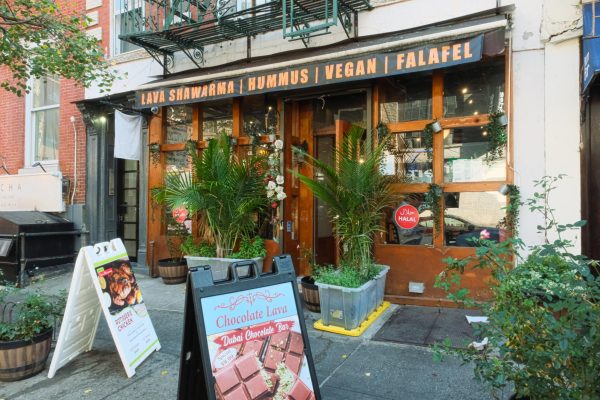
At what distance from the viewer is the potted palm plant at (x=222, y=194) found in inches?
243

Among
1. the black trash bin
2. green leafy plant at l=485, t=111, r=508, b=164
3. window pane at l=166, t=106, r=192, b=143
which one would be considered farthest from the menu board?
the black trash bin

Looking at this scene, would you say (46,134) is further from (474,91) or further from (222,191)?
(474,91)

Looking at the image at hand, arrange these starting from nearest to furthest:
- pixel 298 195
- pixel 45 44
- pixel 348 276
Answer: pixel 348 276 → pixel 45 44 → pixel 298 195

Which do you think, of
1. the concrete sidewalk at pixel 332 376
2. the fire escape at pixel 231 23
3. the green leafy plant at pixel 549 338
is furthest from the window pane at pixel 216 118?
the green leafy plant at pixel 549 338

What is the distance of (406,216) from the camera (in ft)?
18.8

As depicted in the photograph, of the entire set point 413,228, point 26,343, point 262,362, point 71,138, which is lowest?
point 26,343

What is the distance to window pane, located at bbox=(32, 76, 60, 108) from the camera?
988cm

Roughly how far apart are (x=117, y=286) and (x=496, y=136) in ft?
15.2

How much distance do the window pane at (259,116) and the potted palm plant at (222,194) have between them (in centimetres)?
76

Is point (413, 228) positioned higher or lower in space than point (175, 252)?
higher

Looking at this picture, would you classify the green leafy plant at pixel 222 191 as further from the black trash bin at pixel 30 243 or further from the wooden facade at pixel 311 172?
the black trash bin at pixel 30 243

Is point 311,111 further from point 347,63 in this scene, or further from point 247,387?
point 247,387

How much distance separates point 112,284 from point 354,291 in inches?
95.8

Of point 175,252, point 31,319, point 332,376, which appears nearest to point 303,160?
point 175,252
